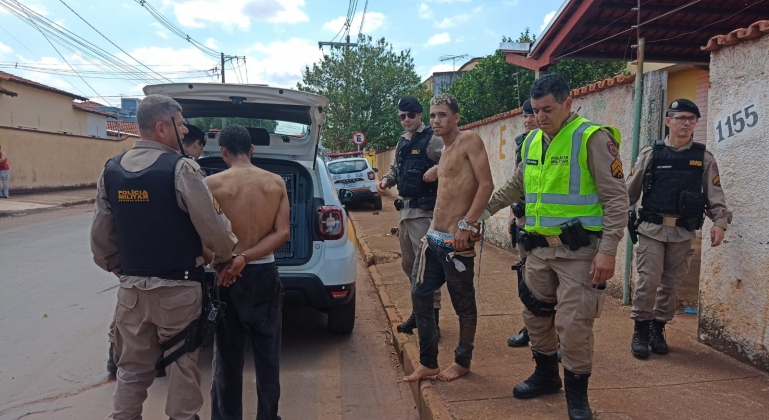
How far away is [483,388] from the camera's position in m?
3.47

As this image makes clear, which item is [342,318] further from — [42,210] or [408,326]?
[42,210]

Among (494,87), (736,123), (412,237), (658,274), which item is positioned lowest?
(658,274)

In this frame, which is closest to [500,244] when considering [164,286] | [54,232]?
[164,286]

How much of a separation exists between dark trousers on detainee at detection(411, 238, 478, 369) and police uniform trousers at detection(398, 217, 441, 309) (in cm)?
68

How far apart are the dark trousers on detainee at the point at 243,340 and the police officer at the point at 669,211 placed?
2513mm

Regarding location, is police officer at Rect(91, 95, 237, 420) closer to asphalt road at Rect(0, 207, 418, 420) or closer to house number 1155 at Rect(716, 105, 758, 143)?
asphalt road at Rect(0, 207, 418, 420)

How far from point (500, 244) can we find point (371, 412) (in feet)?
18.9

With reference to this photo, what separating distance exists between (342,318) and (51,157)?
69.1ft

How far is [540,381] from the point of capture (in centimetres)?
331

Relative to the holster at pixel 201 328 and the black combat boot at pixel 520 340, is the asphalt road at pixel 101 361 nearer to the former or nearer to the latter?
the black combat boot at pixel 520 340

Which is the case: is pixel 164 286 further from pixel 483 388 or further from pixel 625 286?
pixel 625 286

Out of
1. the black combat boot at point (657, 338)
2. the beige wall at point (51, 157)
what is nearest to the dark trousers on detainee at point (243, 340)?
the black combat boot at point (657, 338)

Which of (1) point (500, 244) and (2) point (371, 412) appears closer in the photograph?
(2) point (371, 412)

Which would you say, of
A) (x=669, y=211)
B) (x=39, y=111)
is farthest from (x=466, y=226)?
(x=39, y=111)
